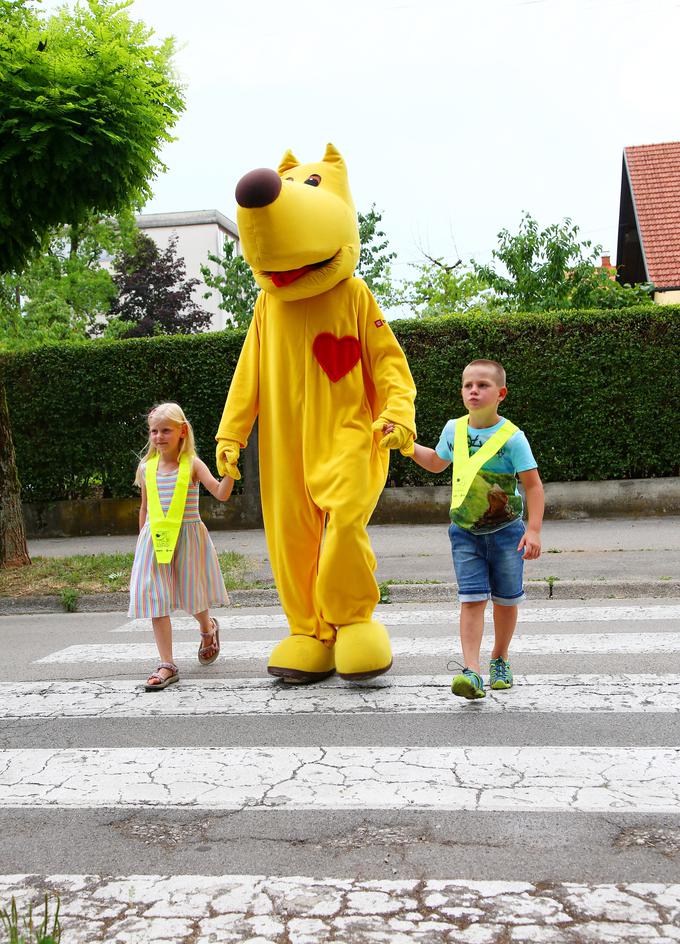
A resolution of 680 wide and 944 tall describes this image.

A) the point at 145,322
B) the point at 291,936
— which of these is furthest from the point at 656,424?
the point at 145,322

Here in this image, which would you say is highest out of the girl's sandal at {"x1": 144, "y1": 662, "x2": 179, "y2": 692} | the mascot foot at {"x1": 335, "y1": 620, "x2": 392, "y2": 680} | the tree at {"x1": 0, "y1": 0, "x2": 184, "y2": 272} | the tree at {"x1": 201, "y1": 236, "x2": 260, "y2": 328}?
the tree at {"x1": 201, "y1": 236, "x2": 260, "y2": 328}

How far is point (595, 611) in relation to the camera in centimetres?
693

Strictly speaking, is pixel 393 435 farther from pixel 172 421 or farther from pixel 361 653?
pixel 172 421

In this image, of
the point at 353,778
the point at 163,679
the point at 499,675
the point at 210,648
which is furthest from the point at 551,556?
the point at 353,778

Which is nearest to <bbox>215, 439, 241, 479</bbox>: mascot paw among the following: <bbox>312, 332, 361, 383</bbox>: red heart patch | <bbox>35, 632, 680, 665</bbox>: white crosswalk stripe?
<bbox>312, 332, 361, 383</bbox>: red heart patch

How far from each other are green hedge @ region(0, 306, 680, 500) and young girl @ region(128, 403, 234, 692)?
6810 mm

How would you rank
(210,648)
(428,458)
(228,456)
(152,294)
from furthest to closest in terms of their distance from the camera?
1. (152,294)
2. (210,648)
3. (228,456)
4. (428,458)

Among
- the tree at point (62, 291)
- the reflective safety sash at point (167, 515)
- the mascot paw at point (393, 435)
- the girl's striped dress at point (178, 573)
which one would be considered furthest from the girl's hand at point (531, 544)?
the tree at point (62, 291)

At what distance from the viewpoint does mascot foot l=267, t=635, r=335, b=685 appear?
Result: 483cm

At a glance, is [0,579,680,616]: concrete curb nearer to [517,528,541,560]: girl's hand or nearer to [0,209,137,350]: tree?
[517,528,541,560]: girl's hand

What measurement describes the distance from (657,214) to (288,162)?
16.5 m

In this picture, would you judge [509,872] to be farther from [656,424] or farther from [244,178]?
[656,424]

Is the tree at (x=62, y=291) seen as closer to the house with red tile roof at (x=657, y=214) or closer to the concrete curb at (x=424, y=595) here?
the house with red tile roof at (x=657, y=214)

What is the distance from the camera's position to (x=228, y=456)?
4.93 m
